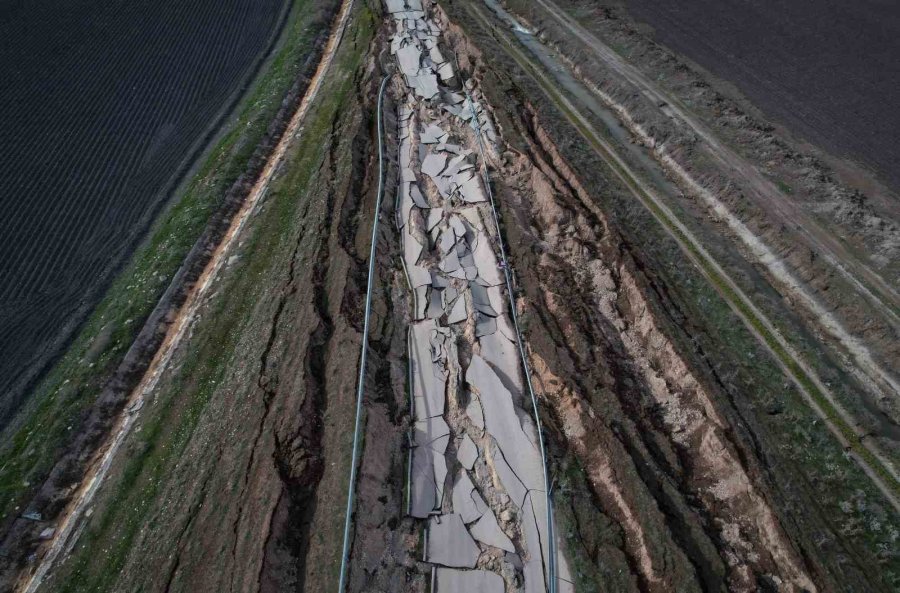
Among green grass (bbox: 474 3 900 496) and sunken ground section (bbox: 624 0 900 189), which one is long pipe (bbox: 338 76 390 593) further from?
sunken ground section (bbox: 624 0 900 189)

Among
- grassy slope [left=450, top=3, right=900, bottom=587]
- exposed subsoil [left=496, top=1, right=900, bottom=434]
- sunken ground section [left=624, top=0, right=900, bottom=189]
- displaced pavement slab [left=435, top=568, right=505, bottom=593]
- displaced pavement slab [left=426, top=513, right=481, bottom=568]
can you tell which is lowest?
displaced pavement slab [left=435, top=568, right=505, bottom=593]

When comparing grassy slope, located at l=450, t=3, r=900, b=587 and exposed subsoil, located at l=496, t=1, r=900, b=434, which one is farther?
exposed subsoil, located at l=496, t=1, r=900, b=434

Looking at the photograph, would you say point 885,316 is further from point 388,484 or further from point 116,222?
Answer: point 116,222

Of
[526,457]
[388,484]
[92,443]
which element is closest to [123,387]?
[92,443]

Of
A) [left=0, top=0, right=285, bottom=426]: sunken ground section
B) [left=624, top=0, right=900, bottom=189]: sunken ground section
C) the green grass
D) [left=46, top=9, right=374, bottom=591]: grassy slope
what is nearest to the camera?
[left=46, top=9, right=374, bottom=591]: grassy slope

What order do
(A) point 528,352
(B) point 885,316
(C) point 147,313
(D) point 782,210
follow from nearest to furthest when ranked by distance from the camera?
(A) point 528,352
(B) point 885,316
(C) point 147,313
(D) point 782,210

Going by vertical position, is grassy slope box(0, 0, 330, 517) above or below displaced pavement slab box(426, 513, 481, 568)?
above

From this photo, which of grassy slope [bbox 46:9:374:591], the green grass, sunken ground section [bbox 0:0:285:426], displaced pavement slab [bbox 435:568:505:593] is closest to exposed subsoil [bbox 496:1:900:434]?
the green grass
